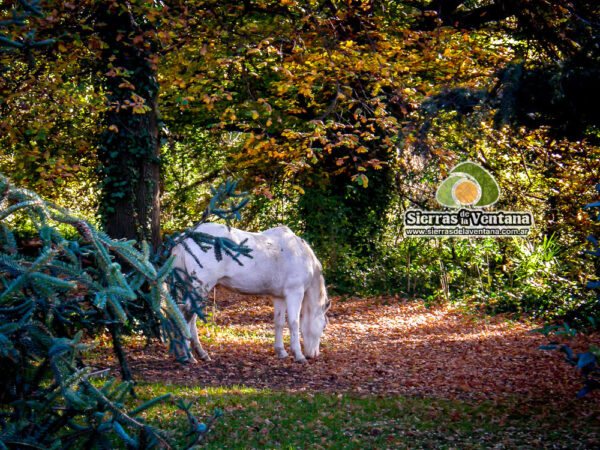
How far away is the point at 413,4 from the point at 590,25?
861cm

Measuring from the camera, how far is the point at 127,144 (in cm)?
984

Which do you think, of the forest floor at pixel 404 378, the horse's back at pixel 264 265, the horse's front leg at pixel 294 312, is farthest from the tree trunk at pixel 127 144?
the horse's front leg at pixel 294 312

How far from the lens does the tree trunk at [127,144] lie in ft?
32.0

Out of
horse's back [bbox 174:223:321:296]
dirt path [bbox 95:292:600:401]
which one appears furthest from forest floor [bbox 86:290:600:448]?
horse's back [bbox 174:223:321:296]

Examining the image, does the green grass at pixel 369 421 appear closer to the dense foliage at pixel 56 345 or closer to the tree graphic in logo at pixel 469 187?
the dense foliage at pixel 56 345

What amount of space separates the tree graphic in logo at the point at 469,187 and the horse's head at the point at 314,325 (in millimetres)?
6822

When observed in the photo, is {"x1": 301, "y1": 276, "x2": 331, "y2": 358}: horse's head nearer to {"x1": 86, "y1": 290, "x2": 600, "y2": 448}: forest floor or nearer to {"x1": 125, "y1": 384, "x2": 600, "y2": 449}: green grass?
{"x1": 86, "y1": 290, "x2": 600, "y2": 448}: forest floor

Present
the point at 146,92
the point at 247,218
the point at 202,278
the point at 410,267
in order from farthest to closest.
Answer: the point at 247,218, the point at 410,267, the point at 146,92, the point at 202,278

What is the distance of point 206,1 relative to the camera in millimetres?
10656

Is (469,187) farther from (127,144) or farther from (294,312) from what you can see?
(127,144)

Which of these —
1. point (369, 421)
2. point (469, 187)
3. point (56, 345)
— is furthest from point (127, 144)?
point (469, 187)

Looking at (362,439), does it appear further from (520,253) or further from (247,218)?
(247,218)

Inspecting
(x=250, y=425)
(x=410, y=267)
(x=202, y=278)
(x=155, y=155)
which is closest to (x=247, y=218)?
(x=410, y=267)

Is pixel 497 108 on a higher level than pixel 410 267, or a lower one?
higher
